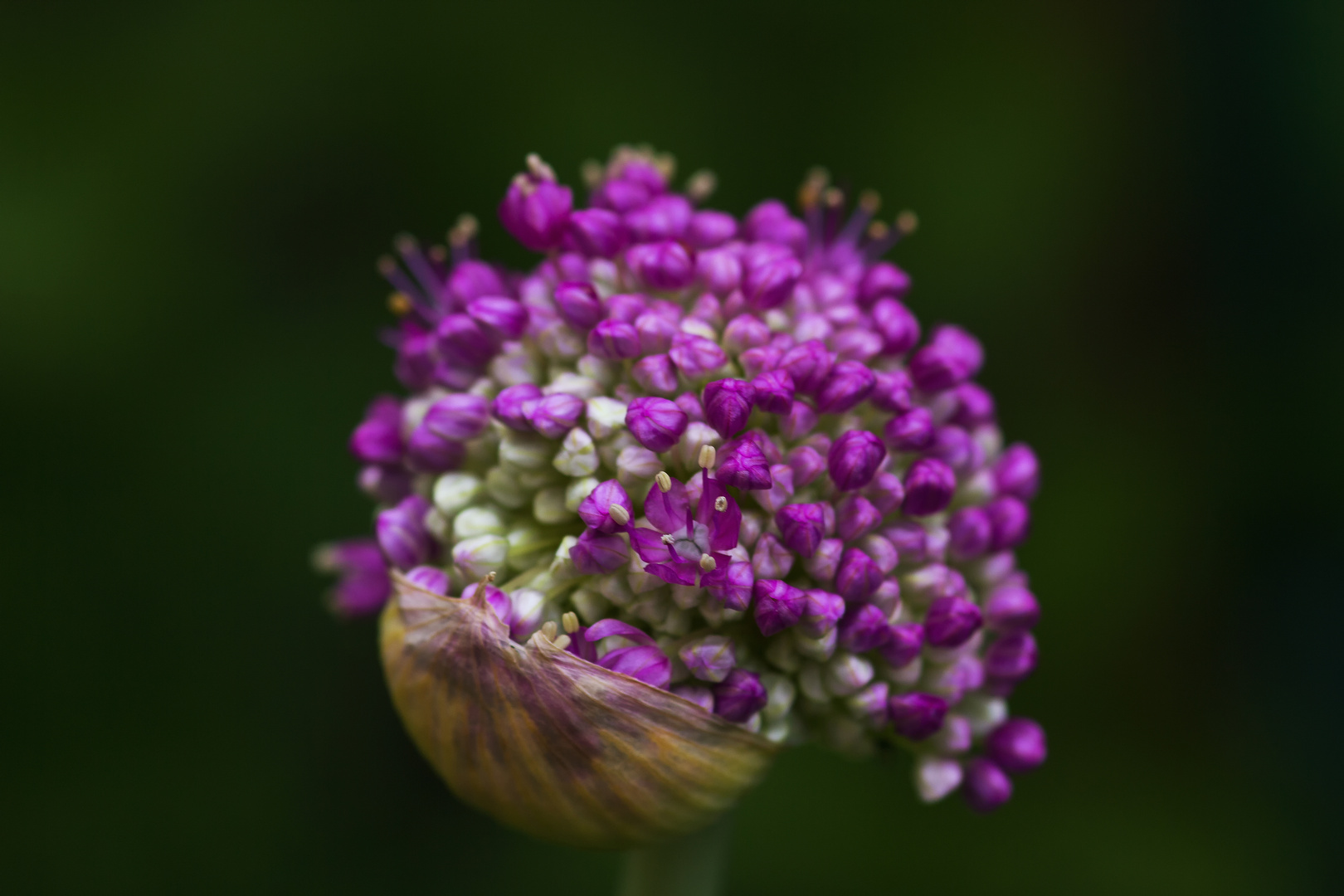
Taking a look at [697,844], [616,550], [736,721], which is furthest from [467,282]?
[697,844]

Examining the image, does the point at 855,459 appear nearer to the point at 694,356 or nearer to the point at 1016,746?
the point at 694,356

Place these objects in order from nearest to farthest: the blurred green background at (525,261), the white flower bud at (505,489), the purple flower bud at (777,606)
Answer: the purple flower bud at (777,606)
the white flower bud at (505,489)
the blurred green background at (525,261)

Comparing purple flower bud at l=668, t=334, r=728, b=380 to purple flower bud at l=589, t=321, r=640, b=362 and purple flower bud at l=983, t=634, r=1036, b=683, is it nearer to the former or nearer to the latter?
purple flower bud at l=589, t=321, r=640, b=362

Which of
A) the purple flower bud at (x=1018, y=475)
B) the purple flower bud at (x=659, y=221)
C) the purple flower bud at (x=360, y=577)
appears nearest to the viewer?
the purple flower bud at (x=659, y=221)

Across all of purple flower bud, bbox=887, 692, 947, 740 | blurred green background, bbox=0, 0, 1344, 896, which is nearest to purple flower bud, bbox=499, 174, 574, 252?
purple flower bud, bbox=887, 692, 947, 740

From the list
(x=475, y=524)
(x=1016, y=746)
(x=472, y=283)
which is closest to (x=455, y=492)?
(x=475, y=524)

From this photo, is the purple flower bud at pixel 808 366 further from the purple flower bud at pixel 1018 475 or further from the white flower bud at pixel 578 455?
the purple flower bud at pixel 1018 475

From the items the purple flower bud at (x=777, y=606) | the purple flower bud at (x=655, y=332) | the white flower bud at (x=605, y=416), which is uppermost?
the purple flower bud at (x=655, y=332)

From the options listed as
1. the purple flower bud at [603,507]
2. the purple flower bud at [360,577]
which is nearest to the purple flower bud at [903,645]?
the purple flower bud at [603,507]
